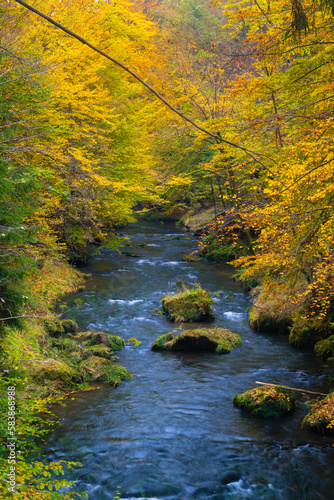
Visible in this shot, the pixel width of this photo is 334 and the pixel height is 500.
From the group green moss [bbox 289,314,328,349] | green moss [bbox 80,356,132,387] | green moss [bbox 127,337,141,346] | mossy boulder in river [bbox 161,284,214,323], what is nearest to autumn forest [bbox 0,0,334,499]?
green moss [bbox 289,314,328,349]

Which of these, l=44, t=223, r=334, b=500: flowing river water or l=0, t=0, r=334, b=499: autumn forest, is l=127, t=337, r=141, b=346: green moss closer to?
l=44, t=223, r=334, b=500: flowing river water

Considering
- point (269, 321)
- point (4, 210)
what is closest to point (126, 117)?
point (269, 321)

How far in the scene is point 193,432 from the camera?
5547mm

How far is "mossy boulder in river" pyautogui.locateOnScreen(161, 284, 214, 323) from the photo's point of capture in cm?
1059

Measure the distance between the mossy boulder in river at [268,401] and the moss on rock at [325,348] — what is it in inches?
91.2

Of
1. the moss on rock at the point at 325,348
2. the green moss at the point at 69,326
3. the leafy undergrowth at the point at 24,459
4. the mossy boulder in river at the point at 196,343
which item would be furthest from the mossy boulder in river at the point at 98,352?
the moss on rock at the point at 325,348

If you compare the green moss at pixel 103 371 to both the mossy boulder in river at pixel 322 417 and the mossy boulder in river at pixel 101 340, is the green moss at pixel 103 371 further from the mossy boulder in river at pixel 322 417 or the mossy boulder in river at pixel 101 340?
the mossy boulder in river at pixel 322 417

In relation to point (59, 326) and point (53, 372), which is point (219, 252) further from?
point (53, 372)

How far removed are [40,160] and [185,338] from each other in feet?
18.7

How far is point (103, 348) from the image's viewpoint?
8039mm

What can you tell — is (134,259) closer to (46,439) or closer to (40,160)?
(40,160)

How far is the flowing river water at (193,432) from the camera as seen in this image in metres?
4.43

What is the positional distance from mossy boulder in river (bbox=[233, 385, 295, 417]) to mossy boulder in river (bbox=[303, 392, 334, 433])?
1.37 feet

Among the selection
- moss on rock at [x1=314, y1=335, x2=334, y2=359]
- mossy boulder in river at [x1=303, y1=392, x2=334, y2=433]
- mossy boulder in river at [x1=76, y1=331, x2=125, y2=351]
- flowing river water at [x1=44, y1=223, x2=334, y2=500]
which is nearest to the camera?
flowing river water at [x1=44, y1=223, x2=334, y2=500]
